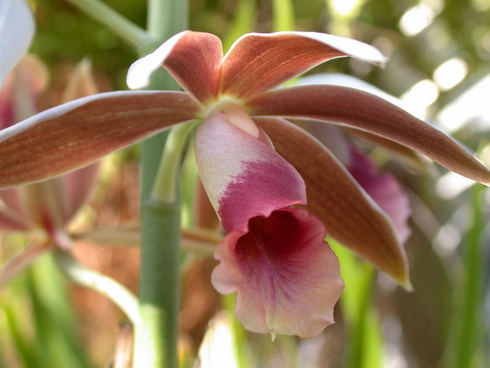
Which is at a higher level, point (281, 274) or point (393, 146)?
point (393, 146)

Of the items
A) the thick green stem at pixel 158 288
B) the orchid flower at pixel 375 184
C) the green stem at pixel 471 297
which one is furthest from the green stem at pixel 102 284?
the green stem at pixel 471 297

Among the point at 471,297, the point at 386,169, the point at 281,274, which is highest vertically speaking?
the point at 386,169

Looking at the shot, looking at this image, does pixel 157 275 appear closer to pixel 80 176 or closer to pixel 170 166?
pixel 170 166

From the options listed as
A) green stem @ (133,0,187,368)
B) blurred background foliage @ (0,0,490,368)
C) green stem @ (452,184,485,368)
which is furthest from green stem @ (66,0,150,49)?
blurred background foliage @ (0,0,490,368)

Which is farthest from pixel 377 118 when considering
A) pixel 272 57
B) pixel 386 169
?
pixel 386 169

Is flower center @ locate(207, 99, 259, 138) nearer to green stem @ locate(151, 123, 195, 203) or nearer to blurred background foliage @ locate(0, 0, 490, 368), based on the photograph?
green stem @ locate(151, 123, 195, 203)

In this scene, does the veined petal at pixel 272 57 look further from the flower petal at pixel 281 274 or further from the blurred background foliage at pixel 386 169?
the blurred background foliage at pixel 386 169
